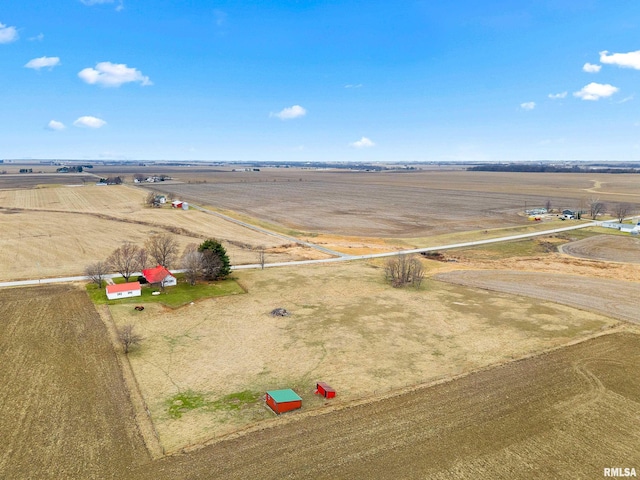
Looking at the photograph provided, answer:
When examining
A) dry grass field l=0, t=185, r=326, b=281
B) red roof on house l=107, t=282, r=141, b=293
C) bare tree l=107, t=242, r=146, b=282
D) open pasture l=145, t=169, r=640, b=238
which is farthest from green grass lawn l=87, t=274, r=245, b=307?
open pasture l=145, t=169, r=640, b=238

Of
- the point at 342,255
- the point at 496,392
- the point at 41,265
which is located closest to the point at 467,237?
the point at 342,255

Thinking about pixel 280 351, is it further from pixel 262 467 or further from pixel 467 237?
pixel 467 237

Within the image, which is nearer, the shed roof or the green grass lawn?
the shed roof

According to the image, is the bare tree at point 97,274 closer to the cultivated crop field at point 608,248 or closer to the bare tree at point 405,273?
the bare tree at point 405,273

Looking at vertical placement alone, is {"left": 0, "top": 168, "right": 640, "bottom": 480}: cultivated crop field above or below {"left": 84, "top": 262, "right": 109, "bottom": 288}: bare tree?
below

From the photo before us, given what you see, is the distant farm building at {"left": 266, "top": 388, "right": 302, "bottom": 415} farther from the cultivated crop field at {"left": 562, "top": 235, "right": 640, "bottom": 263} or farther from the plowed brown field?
the cultivated crop field at {"left": 562, "top": 235, "right": 640, "bottom": 263}

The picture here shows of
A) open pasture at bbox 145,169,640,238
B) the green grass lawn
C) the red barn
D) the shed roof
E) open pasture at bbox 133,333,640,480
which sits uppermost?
open pasture at bbox 145,169,640,238

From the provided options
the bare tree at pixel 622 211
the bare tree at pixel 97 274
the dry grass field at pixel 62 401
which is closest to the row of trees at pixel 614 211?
the bare tree at pixel 622 211

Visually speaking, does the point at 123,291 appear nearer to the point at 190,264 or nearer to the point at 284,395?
the point at 190,264
